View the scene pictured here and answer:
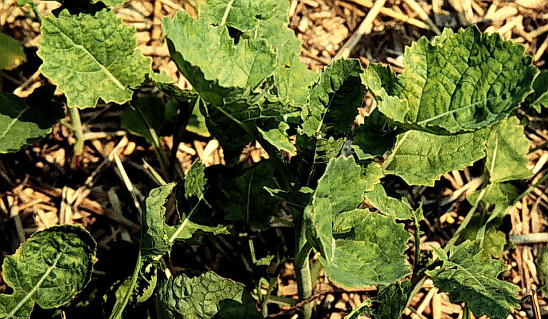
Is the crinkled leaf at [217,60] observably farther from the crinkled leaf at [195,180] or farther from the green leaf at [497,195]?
the green leaf at [497,195]

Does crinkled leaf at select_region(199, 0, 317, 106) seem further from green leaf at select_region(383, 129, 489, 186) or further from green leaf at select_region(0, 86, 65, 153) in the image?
green leaf at select_region(0, 86, 65, 153)

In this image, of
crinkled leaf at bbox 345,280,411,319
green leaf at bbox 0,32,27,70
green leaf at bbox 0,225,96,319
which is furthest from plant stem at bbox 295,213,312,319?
green leaf at bbox 0,32,27,70

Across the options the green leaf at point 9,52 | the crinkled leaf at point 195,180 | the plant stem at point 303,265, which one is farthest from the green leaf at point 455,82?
the green leaf at point 9,52

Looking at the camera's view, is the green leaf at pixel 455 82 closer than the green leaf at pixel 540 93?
Yes

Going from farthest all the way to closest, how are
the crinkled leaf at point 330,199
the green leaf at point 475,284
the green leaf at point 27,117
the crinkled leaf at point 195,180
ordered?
the green leaf at point 27,117
the crinkled leaf at point 195,180
the green leaf at point 475,284
the crinkled leaf at point 330,199

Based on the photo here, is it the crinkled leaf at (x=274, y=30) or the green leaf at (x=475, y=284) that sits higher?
the crinkled leaf at (x=274, y=30)

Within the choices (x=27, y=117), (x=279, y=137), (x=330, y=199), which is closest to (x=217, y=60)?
(x=279, y=137)

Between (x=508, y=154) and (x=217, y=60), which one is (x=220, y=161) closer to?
(x=217, y=60)

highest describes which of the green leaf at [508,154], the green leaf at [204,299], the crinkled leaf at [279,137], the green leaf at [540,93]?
the green leaf at [540,93]
